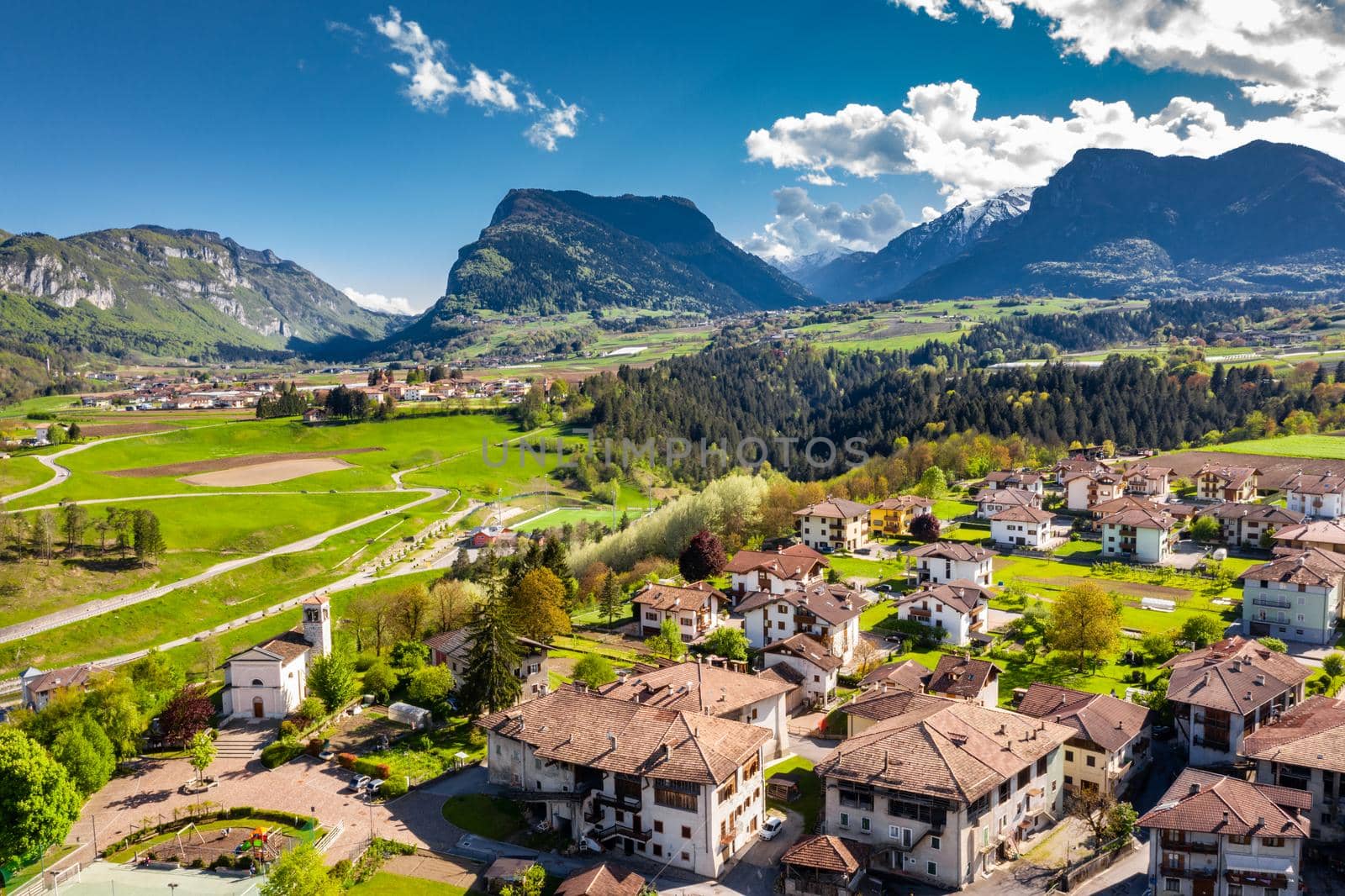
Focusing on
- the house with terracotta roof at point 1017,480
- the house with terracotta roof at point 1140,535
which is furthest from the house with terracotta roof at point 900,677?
the house with terracotta roof at point 1017,480

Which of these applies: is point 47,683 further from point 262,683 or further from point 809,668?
point 809,668

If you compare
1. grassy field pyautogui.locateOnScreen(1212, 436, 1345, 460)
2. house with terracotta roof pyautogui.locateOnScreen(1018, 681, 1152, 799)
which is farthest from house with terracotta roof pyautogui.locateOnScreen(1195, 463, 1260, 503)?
house with terracotta roof pyautogui.locateOnScreen(1018, 681, 1152, 799)

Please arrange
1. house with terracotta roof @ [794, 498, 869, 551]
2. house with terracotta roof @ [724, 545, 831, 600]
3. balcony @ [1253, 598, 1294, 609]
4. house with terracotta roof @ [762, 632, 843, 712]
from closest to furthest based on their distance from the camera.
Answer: house with terracotta roof @ [762, 632, 843, 712] → balcony @ [1253, 598, 1294, 609] → house with terracotta roof @ [724, 545, 831, 600] → house with terracotta roof @ [794, 498, 869, 551]

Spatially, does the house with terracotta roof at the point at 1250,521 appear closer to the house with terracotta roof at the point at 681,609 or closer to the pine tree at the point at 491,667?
the house with terracotta roof at the point at 681,609

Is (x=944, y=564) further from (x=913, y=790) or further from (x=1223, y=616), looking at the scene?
Answer: (x=913, y=790)

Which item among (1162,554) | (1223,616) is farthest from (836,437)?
(1223,616)

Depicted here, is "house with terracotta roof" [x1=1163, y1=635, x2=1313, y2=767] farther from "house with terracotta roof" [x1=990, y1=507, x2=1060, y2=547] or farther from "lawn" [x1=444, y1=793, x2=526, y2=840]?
"house with terracotta roof" [x1=990, y1=507, x2=1060, y2=547]
